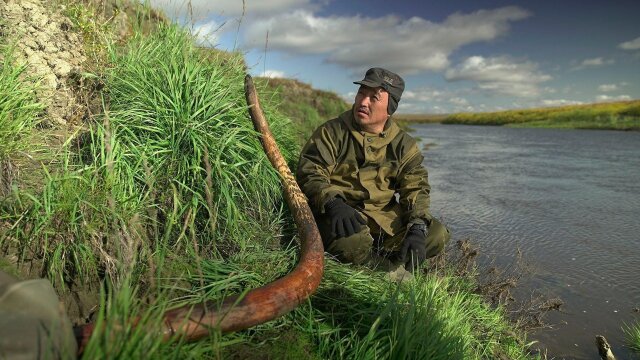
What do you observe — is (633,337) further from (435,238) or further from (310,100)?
(310,100)

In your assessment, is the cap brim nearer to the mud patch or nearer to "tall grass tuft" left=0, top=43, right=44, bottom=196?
the mud patch

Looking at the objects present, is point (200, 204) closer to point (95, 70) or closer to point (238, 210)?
point (238, 210)

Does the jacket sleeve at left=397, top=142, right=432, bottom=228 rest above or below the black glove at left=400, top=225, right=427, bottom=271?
above

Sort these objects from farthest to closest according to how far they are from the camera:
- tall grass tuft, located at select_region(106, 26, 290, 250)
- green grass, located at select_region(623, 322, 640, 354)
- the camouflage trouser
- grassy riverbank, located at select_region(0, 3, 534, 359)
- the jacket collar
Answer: the jacket collar, green grass, located at select_region(623, 322, 640, 354), the camouflage trouser, tall grass tuft, located at select_region(106, 26, 290, 250), grassy riverbank, located at select_region(0, 3, 534, 359)

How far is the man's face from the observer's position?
13.1 feet

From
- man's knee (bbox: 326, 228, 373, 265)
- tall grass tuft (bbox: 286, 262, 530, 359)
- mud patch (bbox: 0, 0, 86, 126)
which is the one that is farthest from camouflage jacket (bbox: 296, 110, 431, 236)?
mud patch (bbox: 0, 0, 86, 126)

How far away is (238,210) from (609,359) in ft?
10.9

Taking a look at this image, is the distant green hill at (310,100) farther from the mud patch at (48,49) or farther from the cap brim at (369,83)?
the mud patch at (48,49)

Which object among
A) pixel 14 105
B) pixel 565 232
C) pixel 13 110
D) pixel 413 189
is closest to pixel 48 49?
pixel 14 105

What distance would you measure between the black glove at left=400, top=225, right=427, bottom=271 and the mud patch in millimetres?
2942

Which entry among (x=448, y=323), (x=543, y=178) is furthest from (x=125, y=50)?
(x=543, y=178)

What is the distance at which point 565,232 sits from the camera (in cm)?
696

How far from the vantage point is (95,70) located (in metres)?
3.82

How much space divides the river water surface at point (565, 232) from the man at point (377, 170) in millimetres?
1599
